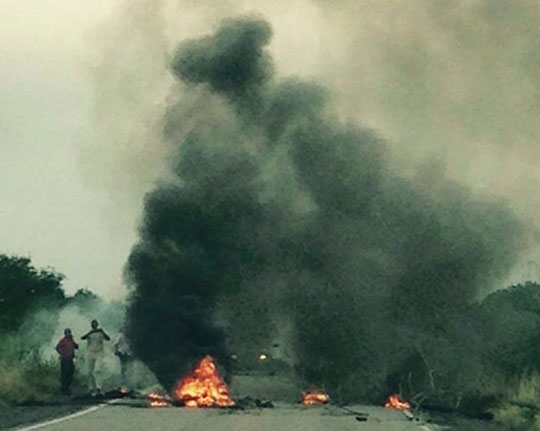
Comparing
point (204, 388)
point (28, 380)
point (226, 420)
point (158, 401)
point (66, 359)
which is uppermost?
point (66, 359)

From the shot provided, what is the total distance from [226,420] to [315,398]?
37.4 ft

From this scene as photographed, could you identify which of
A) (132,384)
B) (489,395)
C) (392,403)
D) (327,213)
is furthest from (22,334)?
(489,395)

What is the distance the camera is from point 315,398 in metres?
38.0

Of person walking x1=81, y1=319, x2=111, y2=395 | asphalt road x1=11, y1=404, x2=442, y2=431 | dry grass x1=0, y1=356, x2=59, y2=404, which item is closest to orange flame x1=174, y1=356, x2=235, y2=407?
person walking x1=81, y1=319, x2=111, y2=395

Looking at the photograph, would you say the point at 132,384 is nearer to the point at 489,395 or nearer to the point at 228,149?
the point at 228,149

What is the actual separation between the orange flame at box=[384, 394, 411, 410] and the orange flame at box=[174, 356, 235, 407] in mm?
4222

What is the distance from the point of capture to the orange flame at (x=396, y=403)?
3544 cm

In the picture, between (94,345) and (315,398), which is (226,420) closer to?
(94,345)

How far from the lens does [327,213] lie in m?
43.5

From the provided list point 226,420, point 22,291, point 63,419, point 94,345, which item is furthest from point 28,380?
point 22,291

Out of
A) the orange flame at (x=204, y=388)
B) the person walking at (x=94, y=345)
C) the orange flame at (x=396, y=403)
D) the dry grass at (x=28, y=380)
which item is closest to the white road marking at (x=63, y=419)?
the dry grass at (x=28, y=380)

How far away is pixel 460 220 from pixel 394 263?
286 centimetres

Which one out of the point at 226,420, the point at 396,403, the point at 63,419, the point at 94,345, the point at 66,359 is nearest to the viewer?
the point at 63,419

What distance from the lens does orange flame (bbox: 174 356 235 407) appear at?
113ft
